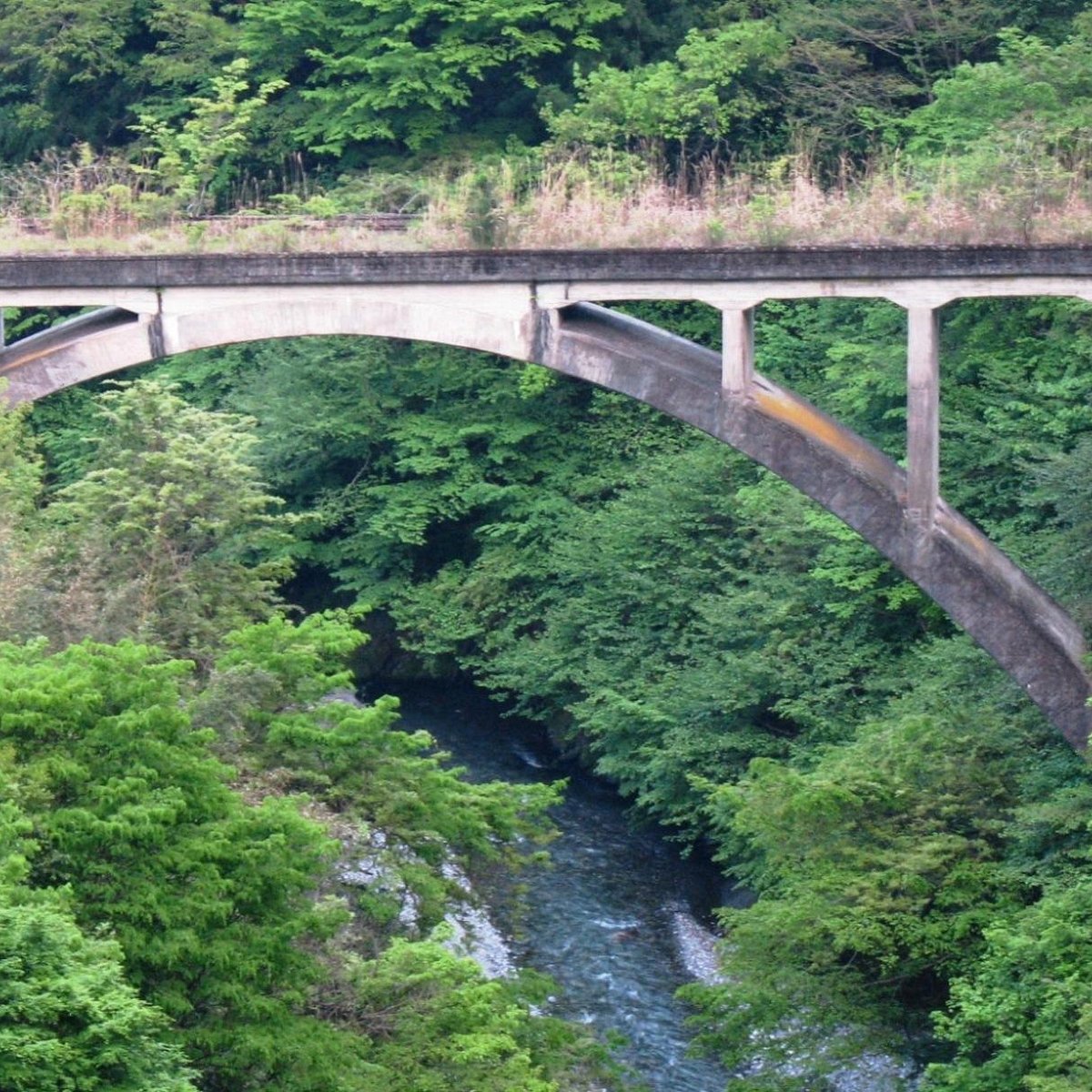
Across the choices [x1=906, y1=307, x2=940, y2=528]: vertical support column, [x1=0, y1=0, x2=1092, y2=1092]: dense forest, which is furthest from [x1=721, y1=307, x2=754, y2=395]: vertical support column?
[x1=906, y1=307, x2=940, y2=528]: vertical support column

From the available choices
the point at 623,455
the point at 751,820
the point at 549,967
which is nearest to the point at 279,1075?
the point at 751,820

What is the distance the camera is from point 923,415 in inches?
720

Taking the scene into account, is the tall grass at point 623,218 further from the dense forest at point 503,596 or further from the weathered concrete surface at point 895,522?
the weathered concrete surface at point 895,522

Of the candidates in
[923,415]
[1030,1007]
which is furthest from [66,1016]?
[923,415]

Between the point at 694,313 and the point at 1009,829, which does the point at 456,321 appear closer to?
the point at 1009,829

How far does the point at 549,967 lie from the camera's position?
22000mm

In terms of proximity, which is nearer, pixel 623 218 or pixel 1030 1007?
pixel 1030 1007

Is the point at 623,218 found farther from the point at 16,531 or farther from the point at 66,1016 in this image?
the point at 66,1016

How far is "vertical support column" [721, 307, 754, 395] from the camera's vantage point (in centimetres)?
1850

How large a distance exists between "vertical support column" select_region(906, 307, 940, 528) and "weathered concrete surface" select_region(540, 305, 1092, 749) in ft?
0.35

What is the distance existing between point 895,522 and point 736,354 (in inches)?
73.5

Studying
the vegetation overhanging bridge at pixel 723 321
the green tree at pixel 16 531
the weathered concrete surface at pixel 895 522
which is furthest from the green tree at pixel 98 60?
the weathered concrete surface at pixel 895 522

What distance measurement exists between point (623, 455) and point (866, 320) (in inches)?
195

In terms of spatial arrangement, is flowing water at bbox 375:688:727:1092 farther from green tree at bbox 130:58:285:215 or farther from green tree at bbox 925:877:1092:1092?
green tree at bbox 130:58:285:215
